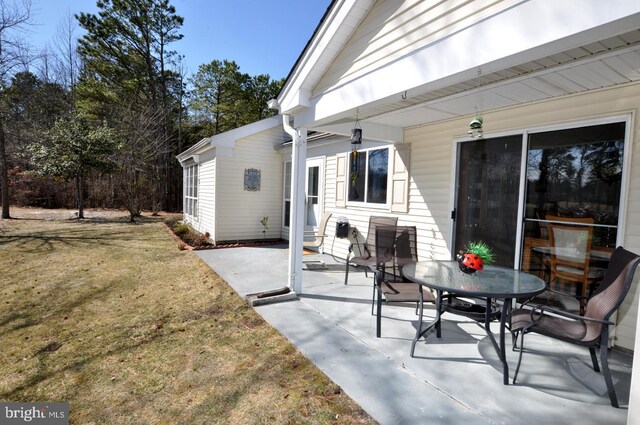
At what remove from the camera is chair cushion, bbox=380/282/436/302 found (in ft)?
10.8

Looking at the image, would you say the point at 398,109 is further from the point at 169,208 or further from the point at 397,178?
the point at 169,208

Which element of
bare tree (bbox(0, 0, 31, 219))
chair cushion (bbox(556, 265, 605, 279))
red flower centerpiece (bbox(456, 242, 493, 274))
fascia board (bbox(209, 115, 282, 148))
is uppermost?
bare tree (bbox(0, 0, 31, 219))

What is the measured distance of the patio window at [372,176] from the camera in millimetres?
5934

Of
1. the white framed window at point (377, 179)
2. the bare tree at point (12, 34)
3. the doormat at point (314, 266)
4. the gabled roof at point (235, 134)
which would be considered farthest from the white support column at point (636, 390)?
the bare tree at point (12, 34)

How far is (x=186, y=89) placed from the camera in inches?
809

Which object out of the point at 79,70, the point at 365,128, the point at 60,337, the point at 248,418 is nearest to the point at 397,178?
the point at 365,128

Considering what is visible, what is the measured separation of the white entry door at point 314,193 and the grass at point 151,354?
2983 millimetres

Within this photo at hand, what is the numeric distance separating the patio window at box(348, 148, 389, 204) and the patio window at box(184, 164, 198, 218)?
20.6 feet

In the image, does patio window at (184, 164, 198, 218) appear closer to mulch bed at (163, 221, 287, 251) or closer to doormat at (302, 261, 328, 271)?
mulch bed at (163, 221, 287, 251)

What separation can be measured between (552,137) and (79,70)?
22.8 m

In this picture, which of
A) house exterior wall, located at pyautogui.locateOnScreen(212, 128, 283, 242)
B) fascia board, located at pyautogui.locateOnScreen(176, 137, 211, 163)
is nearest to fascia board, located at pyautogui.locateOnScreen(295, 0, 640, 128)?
house exterior wall, located at pyautogui.locateOnScreen(212, 128, 283, 242)

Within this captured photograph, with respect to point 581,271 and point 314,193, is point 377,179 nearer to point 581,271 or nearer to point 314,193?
point 314,193

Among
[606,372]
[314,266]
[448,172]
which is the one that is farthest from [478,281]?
[314,266]

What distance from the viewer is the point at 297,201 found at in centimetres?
443
